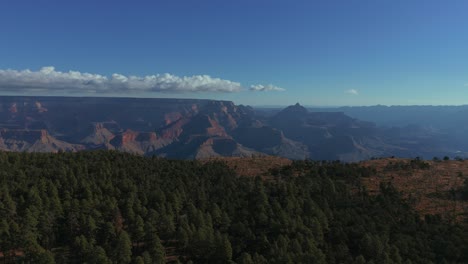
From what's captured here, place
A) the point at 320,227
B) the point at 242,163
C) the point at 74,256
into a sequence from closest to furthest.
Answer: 1. the point at 74,256
2. the point at 320,227
3. the point at 242,163

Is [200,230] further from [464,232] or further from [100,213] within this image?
[464,232]

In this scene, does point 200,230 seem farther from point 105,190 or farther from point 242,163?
point 242,163

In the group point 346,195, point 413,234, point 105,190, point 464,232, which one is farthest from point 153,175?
point 464,232

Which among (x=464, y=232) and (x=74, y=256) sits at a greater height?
(x=464, y=232)

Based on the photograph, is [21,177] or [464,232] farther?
[21,177]

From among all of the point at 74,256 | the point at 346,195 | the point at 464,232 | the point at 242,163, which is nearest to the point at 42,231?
the point at 74,256

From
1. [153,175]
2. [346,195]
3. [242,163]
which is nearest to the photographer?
[346,195]
